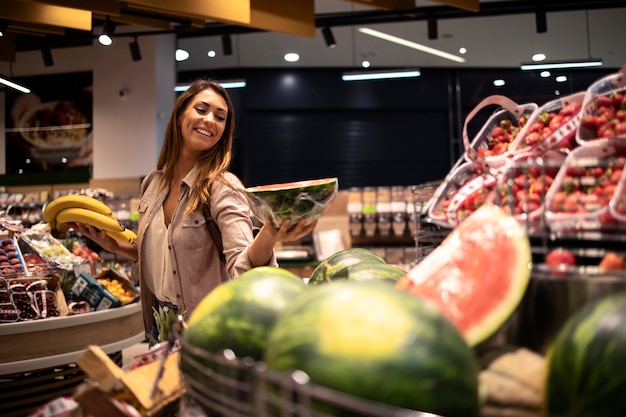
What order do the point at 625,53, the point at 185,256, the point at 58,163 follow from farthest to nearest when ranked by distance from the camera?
the point at 625,53 < the point at 58,163 < the point at 185,256

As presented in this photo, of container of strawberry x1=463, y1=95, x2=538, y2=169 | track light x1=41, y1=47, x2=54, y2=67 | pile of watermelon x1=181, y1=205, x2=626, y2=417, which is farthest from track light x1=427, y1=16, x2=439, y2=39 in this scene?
pile of watermelon x1=181, y1=205, x2=626, y2=417

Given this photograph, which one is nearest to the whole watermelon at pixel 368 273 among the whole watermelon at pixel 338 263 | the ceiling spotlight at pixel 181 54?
the whole watermelon at pixel 338 263

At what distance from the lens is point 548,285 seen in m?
0.75

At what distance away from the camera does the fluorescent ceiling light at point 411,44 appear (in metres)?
9.96

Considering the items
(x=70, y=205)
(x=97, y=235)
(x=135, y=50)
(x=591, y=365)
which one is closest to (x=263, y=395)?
(x=591, y=365)

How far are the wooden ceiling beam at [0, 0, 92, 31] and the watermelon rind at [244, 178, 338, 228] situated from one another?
5580 mm

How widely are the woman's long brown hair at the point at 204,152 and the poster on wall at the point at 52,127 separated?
24.7ft

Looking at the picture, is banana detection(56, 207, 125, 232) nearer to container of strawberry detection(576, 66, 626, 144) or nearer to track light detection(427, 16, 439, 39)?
container of strawberry detection(576, 66, 626, 144)

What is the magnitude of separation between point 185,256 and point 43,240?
1580 mm

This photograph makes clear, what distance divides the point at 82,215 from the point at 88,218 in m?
0.04

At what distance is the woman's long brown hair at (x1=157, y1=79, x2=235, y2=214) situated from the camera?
2260mm

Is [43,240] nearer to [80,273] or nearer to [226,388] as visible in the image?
[80,273]

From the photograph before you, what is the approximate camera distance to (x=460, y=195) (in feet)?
3.36

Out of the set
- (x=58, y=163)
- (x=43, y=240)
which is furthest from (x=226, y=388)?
(x=58, y=163)
